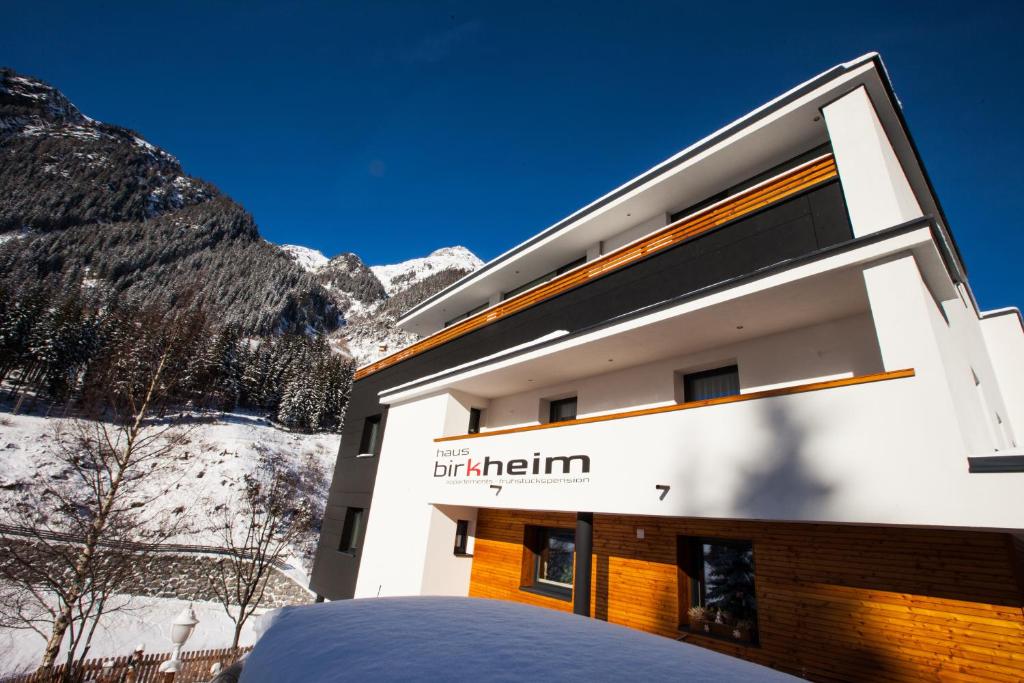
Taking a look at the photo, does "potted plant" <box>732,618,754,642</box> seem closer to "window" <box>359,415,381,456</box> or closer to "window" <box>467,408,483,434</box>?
"window" <box>467,408,483,434</box>

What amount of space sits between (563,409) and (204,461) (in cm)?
4082

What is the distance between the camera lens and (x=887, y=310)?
5.46 meters

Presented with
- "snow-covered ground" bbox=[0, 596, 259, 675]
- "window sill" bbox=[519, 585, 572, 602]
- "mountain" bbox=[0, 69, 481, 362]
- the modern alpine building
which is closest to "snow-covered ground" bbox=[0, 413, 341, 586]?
"snow-covered ground" bbox=[0, 596, 259, 675]

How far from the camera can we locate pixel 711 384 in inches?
349

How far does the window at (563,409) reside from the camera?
38.1ft

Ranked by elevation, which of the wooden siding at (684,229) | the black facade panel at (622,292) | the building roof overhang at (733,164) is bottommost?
the black facade panel at (622,292)

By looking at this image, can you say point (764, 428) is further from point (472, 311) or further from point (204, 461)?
point (204, 461)

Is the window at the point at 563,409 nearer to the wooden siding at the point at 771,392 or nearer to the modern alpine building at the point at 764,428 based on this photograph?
the modern alpine building at the point at 764,428

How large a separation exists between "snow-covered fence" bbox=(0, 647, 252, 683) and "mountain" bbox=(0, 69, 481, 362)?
273 ft

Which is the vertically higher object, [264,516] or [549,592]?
[264,516]

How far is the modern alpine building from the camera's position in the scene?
495 cm

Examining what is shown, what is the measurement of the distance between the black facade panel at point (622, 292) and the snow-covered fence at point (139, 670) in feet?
12.4

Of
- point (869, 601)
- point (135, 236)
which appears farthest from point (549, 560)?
point (135, 236)

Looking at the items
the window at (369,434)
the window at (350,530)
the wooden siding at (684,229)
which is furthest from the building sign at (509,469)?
the window at (350,530)
